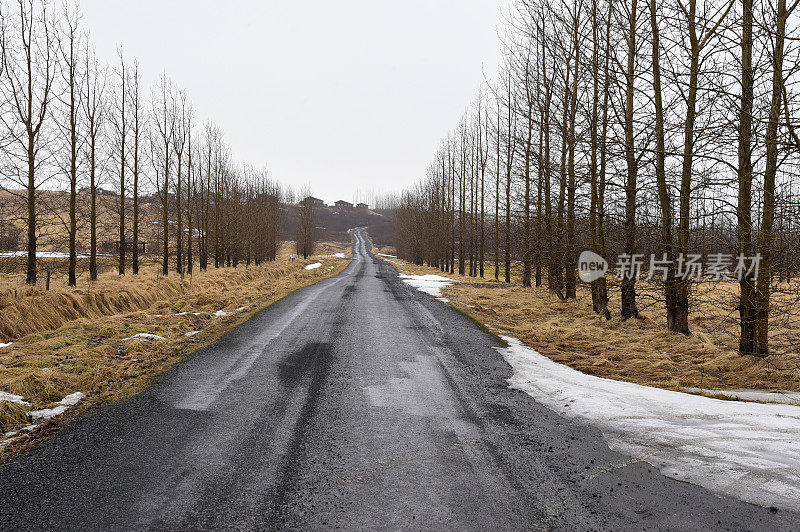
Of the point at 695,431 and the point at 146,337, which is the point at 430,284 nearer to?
the point at 146,337

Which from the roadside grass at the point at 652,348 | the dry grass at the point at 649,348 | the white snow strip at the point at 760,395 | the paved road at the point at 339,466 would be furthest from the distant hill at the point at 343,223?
the paved road at the point at 339,466

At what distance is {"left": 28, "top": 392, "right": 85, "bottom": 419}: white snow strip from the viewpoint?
14.6 feet

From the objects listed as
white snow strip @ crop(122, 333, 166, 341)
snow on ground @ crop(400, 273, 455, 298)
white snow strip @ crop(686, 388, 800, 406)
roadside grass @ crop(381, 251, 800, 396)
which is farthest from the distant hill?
white snow strip @ crop(686, 388, 800, 406)

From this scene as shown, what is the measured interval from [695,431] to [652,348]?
4.26 m

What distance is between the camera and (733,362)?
268 inches

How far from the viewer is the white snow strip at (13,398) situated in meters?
4.62

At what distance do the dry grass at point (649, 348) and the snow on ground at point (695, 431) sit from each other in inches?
37.1

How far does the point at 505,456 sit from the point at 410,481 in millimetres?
947

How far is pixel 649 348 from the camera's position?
8086mm

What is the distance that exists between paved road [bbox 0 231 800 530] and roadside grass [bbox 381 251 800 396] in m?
2.54

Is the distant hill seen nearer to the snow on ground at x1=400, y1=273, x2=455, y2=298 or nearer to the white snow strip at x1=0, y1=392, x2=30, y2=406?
the snow on ground at x1=400, y1=273, x2=455, y2=298

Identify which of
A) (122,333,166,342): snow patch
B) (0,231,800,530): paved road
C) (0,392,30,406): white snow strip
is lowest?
(0,231,800,530): paved road

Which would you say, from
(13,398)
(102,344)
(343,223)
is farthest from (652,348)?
(343,223)

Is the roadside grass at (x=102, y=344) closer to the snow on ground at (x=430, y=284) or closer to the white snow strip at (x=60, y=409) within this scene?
the white snow strip at (x=60, y=409)
